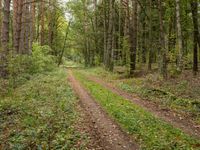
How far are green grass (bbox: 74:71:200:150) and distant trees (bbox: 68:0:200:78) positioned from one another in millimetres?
7855

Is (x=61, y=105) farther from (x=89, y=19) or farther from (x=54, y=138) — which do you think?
(x=89, y=19)

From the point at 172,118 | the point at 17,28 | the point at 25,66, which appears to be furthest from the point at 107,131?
the point at 17,28

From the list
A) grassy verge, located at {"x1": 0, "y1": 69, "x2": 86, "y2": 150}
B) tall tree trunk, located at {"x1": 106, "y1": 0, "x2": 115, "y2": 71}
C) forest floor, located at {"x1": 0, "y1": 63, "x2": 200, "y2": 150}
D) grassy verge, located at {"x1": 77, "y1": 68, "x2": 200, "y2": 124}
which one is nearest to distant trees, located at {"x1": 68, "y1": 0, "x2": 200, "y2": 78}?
tall tree trunk, located at {"x1": 106, "y1": 0, "x2": 115, "y2": 71}

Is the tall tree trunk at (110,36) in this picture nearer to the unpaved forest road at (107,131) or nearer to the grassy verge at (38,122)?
the grassy verge at (38,122)

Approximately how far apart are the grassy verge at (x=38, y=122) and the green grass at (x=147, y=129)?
5.27 ft

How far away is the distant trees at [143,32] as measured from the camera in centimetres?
2018

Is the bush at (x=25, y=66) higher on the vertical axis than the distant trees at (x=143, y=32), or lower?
lower

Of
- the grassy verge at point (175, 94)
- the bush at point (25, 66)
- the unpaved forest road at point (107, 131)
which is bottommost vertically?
the unpaved forest road at point (107, 131)

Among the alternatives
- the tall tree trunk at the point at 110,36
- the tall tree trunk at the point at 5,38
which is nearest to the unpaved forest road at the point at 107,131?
the tall tree trunk at the point at 5,38

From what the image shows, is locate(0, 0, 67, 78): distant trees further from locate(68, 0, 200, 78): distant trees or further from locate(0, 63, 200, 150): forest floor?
locate(68, 0, 200, 78): distant trees

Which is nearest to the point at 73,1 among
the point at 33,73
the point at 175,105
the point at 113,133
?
the point at 33,73

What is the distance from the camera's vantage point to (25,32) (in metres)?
25.4

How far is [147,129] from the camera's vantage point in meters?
8.89

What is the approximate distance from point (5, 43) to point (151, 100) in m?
7.98
